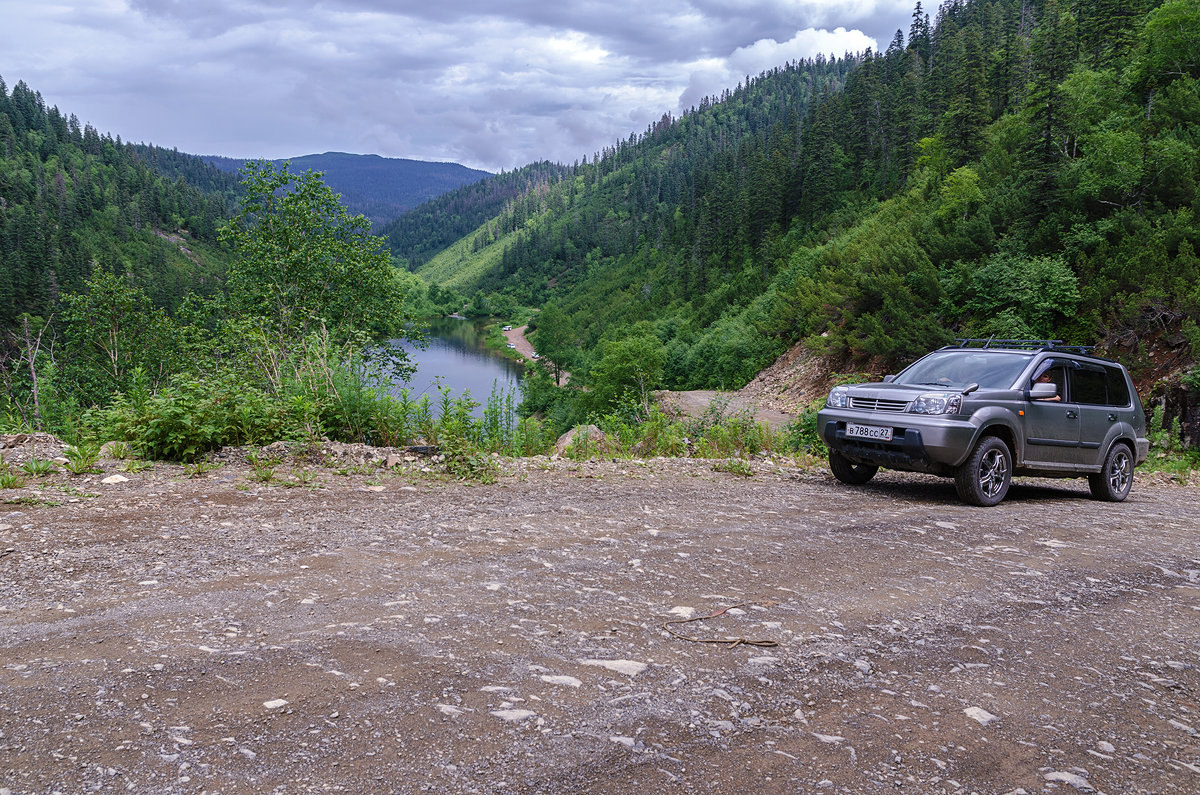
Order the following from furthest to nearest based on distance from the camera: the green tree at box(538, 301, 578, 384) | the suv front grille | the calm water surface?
1. the green tree at box(538, 301, 578, 384)
2. the calm water surface
3. the suv front grille

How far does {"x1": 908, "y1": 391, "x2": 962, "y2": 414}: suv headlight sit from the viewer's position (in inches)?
296

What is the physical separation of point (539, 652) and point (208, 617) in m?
1.76

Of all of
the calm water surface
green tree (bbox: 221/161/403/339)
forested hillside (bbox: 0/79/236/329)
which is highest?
forested hillside (bbox: 0/79/236/329)

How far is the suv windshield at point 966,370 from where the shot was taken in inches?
321

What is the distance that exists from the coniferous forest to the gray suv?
5.98m

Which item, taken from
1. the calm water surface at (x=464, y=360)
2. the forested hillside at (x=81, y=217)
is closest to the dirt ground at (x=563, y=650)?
the calm water surface at (x=464, y=360)

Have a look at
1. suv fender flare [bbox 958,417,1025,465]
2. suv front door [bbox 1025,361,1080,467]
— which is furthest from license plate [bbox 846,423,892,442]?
suv front door [bbox 1025,361,1080,467]

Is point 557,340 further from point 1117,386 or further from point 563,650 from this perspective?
point 563,650

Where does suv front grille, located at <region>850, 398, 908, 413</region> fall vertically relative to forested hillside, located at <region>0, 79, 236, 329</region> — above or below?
below

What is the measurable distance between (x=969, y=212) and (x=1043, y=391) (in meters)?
27.6

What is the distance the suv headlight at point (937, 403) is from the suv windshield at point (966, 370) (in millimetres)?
421

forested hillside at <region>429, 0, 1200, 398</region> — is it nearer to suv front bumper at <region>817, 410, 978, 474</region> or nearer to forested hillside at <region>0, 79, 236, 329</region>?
suv front bumper at <region>817, 410, 978, 474</region>

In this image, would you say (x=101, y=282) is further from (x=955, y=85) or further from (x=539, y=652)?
(x=955, y=85)

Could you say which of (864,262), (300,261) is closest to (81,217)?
(300,261)
